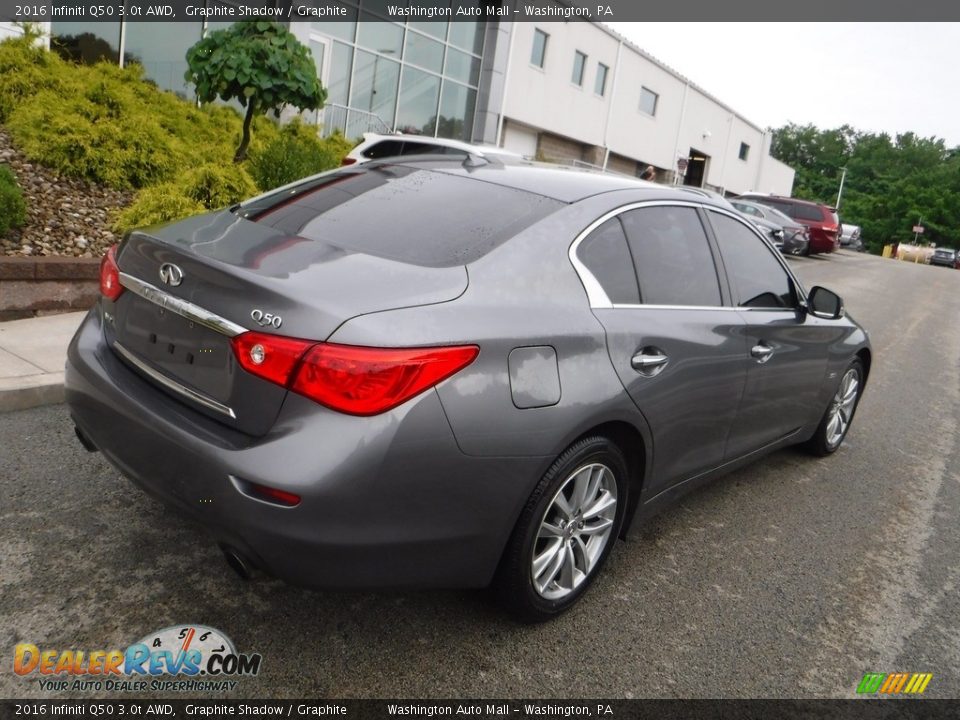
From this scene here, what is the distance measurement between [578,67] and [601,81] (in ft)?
6.55

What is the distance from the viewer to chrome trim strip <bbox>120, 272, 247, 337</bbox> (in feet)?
7.91

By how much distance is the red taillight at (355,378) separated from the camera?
227 centimetres

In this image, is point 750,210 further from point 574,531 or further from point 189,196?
point 574,531

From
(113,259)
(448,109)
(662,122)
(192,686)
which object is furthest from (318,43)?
(662,122)

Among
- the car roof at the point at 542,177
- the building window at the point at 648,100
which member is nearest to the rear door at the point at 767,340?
the car roof at the point at 542,177

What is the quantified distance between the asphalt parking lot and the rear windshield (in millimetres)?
1147

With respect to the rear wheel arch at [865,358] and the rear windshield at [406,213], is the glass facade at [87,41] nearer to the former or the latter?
the rear windshield at [406,213]

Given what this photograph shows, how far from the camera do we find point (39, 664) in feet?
8.08

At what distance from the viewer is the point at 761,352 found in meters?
3.90

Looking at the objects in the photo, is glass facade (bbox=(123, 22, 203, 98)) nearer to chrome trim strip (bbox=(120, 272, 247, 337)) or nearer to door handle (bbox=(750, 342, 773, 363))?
chrome trim strip (bbox=(120, 272, 247, 337))

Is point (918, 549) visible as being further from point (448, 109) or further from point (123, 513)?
point (448, 109)

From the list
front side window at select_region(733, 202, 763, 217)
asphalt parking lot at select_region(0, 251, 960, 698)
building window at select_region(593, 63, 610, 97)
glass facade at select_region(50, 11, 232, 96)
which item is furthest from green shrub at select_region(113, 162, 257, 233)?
building window at select_region(593, 63, 610, 97)

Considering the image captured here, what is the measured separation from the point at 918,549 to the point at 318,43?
16.9 meters

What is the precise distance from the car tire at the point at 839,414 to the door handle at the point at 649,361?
2458 mm
